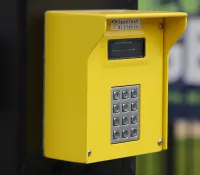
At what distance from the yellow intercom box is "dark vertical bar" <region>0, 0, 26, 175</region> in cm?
7

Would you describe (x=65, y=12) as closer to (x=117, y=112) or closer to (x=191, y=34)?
(x=117, y=112)

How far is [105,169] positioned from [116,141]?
187 millimetres

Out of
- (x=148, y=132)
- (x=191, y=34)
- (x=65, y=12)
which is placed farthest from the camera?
(x=191, y=34)

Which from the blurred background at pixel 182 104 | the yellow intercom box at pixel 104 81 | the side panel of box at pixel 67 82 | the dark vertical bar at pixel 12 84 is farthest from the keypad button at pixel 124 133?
the blurred background at pixel 182 104

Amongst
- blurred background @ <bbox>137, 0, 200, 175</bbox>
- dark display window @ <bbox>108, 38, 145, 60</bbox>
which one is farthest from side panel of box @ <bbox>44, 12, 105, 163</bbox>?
blurred background @ <bbox>137, 0, 200, 175</bbox>

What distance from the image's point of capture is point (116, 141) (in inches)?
86.9

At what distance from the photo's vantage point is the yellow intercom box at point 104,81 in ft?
6.88

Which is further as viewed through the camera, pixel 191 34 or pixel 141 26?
pixel 191 34

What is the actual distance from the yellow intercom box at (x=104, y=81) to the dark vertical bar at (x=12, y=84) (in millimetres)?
72

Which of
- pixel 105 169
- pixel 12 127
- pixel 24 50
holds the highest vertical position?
pixel 24 50

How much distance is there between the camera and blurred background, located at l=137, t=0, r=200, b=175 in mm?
3545

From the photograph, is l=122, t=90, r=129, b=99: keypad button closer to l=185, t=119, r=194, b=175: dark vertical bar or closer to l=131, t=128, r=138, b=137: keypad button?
l=131, t=128, r=138, b=137: keypad button

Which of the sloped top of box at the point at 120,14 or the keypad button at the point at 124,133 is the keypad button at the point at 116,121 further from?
the sloped top of box at the point at 120,14

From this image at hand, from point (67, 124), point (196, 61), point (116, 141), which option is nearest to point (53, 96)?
point (67, 124)
